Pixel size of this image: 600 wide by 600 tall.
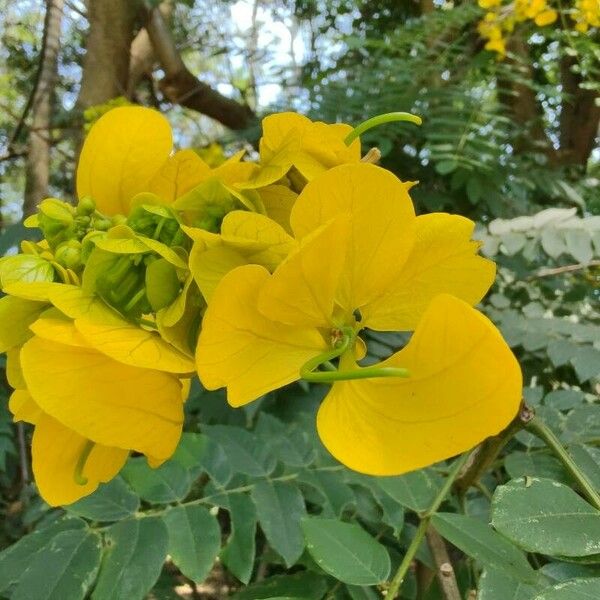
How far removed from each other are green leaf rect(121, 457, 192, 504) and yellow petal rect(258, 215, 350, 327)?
13.7 inches

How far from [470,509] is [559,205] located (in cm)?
133

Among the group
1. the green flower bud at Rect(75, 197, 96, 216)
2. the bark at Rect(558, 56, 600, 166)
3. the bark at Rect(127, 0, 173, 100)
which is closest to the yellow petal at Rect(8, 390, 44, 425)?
the green flower bud at Rect(75, 197, 96, 216)

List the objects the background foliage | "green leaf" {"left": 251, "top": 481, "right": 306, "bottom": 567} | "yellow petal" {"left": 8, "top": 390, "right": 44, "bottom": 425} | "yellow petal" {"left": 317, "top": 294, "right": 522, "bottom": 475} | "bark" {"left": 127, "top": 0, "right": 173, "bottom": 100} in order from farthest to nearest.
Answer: "bark" {"left": 127, "top": 0, "right": 173, "bottom": 100}, "green leaf" {"left": 251, "top": 481, "right": 306, "bottom": 567}, the background foliage, "yellow petal" {"left": 8, "top": 390, "right": 44, "bottom": 425}, "yellow petal" {"left": 317, "top": 294, "right": 522, "bottom": 475}

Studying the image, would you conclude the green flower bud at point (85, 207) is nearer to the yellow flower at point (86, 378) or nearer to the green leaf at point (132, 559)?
the yellow flower at point (86, 378)

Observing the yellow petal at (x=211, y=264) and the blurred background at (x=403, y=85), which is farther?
the blurred background at (x=403, y=85)

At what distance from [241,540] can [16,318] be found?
0.34 metres

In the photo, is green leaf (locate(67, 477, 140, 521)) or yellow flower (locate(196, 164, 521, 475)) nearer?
yellow flower (locate(196, 164, 521, 475))

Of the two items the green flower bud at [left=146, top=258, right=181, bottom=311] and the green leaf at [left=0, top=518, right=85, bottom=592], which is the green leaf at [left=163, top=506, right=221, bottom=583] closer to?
the green leaf at [left=0, top=518, right=85, bottom=592]

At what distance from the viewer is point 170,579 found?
3.24ft

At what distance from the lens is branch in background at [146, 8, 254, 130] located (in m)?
2.51

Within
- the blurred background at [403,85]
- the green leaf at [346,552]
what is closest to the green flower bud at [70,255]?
the green leaf at [346,552]

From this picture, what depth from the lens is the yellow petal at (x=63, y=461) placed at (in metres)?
0.37

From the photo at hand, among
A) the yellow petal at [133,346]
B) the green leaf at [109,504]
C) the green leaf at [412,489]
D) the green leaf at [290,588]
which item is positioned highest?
the yellow petal at [133,346]

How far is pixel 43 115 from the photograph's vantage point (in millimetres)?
2287
